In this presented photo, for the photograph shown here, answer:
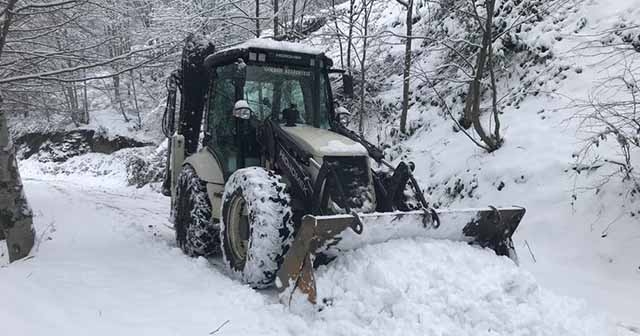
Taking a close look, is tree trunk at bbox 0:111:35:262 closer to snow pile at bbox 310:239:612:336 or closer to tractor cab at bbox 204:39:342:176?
tractor cab at bbox 204:39:342:176

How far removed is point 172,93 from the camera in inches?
265

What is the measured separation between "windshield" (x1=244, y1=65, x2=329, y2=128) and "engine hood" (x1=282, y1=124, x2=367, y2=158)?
42 centimetres

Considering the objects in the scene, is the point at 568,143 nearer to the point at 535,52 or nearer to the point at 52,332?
the point at 535,52

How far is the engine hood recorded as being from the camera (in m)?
4.78

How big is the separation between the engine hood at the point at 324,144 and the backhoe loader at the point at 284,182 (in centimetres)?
1

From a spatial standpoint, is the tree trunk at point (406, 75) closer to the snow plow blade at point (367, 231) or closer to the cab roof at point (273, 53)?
the cab roof at point (273, 53)

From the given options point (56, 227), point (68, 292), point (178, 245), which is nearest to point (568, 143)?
point (178, 245)

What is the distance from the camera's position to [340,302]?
378 cm

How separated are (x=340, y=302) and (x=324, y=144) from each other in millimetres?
1619

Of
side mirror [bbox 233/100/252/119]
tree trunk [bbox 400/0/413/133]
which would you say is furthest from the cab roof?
tree trunk [bbox 400/0/413/133]

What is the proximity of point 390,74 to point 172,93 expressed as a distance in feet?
24.3

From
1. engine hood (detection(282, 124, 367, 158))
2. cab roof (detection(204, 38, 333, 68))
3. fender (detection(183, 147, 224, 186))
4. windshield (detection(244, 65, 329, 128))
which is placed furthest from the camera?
fender (detection(183, 147, 224, 186))

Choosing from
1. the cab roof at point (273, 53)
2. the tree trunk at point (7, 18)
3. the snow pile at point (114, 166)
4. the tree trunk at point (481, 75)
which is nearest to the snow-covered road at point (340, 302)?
the cab roof at point (273, 53)

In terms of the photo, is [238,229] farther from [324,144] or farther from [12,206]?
[12,206]
